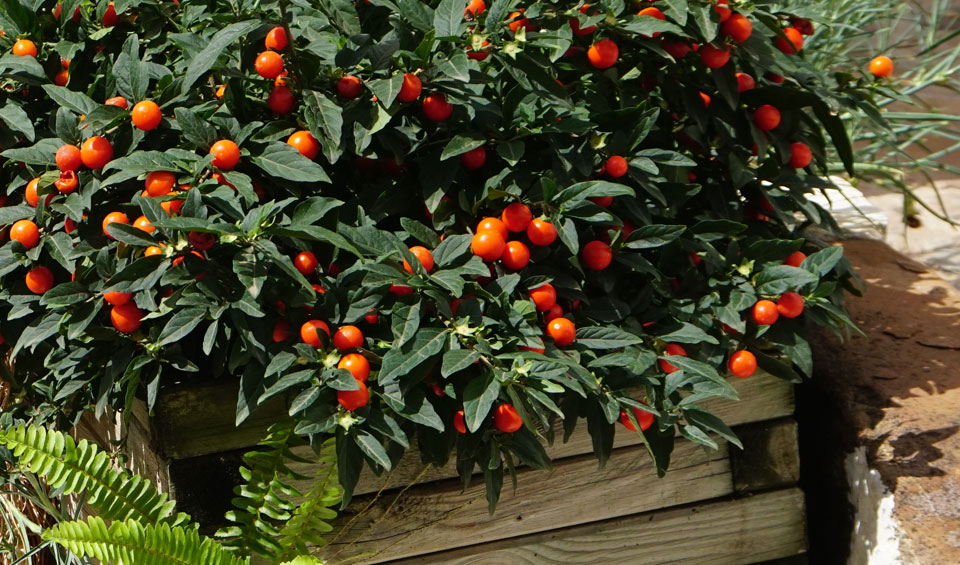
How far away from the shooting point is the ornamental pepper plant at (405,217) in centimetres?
128

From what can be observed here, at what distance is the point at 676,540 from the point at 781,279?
22.4 inches

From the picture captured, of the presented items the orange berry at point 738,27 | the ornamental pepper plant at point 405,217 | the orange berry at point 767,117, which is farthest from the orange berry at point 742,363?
the orange berry at point 738,27

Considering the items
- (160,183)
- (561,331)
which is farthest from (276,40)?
(561,331)

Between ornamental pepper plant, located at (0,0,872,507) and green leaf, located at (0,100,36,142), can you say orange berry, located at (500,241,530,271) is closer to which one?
ornamental pepper plant, located at (0,0,872,507)

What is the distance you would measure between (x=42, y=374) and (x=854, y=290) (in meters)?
1.43

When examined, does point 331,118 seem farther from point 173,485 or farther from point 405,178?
point 173,485

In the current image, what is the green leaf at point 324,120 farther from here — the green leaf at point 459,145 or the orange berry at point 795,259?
the orange berry at point 795,259

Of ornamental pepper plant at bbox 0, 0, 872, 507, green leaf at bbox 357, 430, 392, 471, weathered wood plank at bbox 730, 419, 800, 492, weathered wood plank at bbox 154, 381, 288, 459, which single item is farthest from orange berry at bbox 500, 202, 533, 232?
weathered wood plank at bbox 730, 419, 800, 492

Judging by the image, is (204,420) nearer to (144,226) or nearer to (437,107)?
(144,226)

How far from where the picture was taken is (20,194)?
1582 millimetres

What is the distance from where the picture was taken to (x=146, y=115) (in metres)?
1.35

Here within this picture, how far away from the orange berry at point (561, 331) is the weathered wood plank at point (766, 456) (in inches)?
22.3

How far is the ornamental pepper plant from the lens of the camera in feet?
4.19

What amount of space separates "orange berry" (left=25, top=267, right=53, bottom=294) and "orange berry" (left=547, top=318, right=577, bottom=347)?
0.72 m
